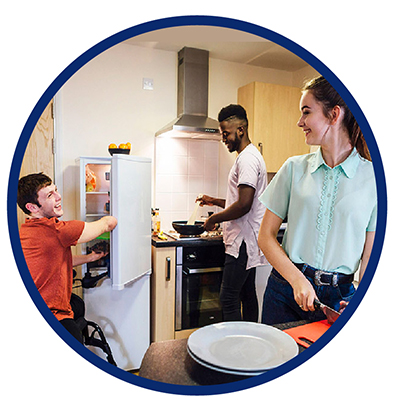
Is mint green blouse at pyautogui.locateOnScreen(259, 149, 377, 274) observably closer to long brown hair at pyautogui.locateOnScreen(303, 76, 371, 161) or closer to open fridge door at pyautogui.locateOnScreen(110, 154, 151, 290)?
long brown hair at pyautogui.locateOnScreen(303, 76, 371, 161)

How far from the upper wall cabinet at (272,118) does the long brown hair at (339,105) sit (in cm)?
105

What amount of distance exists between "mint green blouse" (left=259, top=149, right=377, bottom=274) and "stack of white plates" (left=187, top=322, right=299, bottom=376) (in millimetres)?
194

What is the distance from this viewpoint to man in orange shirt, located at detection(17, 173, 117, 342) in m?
0.96

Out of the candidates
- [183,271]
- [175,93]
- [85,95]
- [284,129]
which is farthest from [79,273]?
[284,129]

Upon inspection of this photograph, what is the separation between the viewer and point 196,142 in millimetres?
1897

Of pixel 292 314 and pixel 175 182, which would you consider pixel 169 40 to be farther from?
pixel 292 314

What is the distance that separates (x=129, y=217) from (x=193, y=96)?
2.59ft

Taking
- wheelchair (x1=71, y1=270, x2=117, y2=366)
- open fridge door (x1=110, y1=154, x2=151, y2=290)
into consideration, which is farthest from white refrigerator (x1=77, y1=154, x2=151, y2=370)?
wheelchair (x1=71, y1=270, x2=117, y2=366)

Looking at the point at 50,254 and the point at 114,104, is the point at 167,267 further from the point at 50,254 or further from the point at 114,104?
the point at 114,104

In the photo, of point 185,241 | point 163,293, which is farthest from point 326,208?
point 163,293

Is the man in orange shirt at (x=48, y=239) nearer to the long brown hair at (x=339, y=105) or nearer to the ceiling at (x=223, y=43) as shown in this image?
the long brown hair at (x=339, y=105)

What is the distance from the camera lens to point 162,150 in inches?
71.3

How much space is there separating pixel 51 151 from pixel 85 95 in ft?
0.99

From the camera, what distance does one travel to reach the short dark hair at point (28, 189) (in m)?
0.96
